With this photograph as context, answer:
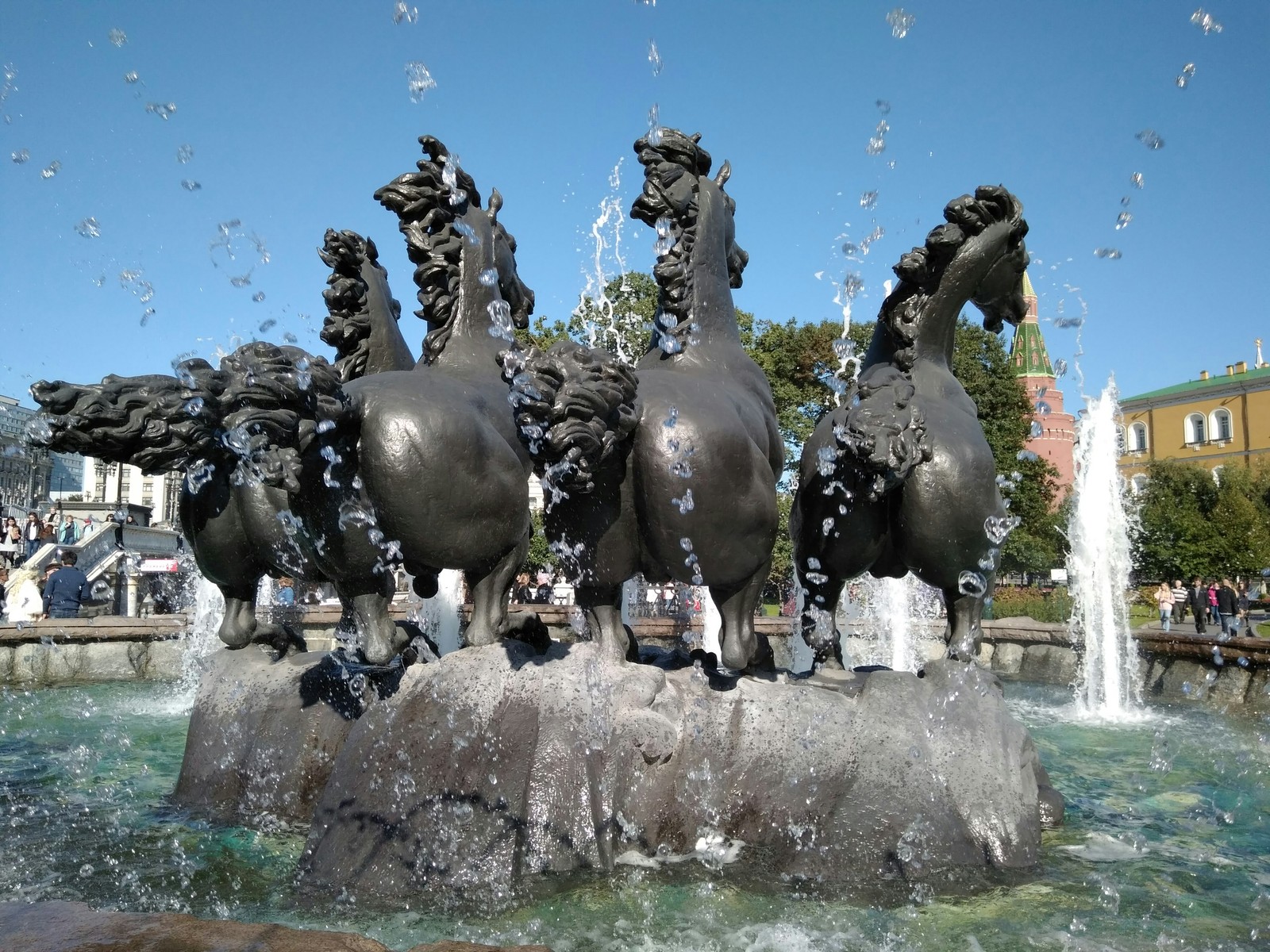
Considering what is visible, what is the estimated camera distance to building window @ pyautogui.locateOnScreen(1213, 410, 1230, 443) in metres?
50.9

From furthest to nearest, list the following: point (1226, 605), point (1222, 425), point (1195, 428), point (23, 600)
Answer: point (1195, 428)
point (1222, 425)
point (1226, 605)
point (23, 600)

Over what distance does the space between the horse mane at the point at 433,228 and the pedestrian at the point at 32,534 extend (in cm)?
1039

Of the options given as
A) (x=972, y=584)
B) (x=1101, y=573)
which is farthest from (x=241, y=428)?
(x=1101, y=573)

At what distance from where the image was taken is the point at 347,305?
4680 millimetres

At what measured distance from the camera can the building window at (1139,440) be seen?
2152 inches

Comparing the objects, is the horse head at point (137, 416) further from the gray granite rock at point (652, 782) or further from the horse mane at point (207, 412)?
the gray granite rock at point (652, 782)

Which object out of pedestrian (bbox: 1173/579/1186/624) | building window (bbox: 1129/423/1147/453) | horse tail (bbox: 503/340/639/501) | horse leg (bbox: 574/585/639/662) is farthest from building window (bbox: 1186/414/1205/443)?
horse tail (bbox: 503/340/639/501)

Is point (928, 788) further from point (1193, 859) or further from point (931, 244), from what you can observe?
point (931, 244)

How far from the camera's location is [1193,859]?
139 inches

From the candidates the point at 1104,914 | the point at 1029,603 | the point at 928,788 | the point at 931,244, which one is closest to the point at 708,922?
the point at 928,788

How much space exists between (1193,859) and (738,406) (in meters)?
2.36

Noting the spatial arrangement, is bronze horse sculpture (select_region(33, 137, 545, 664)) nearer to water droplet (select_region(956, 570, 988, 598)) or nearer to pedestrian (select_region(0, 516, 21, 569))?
water droplet (select_region(956, 570, 988, 598))

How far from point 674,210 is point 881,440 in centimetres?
140

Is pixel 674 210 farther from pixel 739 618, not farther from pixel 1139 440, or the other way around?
pixel 1139 440
